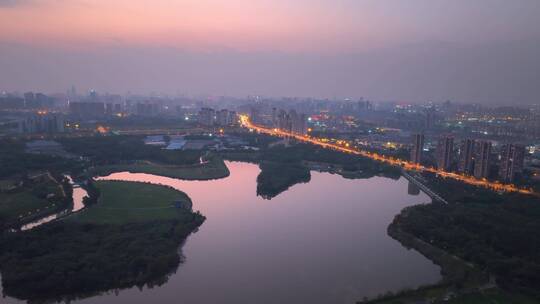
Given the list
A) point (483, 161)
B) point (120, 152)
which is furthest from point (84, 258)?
point (483, 161)

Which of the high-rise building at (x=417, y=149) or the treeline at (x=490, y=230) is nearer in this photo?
the treeline at (x=490, y=230)

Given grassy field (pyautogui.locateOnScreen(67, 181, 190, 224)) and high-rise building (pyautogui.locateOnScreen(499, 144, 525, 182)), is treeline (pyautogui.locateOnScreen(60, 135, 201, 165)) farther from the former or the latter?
high-rise building (pyautogui.locateOnScreen(499, 144, 525, 182))

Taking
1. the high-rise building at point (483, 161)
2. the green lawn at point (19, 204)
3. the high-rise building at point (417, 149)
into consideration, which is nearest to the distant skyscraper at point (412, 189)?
the high-rise building at point (483, 161)

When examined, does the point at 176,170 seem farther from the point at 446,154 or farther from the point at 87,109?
the point at 87,109

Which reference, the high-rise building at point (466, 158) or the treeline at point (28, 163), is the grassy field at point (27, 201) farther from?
the high-rise building at point (466, 158)

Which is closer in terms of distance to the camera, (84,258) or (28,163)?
(84,258)

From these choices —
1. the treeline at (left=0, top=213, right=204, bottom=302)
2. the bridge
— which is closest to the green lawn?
the treeline at (left=0, top=213, right=204, bottom=302)

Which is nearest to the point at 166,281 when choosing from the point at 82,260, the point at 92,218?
the point at 82,260
